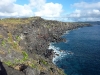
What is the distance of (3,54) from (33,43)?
49.1 m

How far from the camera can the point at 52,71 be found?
2781 inches

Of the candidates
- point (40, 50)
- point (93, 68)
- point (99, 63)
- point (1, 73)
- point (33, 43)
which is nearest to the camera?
point (1, 73)

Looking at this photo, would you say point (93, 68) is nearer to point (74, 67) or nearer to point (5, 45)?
point (74, 67)

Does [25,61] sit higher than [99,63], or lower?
higher

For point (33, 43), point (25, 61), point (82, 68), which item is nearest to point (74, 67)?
point (82, 68)

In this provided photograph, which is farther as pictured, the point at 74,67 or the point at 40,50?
the point at 40,50

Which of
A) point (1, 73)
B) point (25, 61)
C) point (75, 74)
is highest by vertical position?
point (1, 73)

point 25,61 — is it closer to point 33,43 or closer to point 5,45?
point 5,45

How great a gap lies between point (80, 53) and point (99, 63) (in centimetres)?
2234

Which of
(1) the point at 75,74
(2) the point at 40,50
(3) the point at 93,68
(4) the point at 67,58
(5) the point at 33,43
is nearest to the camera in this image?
(1) the point at 75,74

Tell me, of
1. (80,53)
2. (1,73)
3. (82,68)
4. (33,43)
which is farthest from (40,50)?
(1,73)

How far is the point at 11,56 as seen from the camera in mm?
69750

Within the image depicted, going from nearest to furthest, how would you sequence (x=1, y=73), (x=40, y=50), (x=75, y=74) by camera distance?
1. (x=1, y=73)
2. (x=75, y=74)
3. (x=40, y=50)

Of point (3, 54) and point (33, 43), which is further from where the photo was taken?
point (33, 43)
